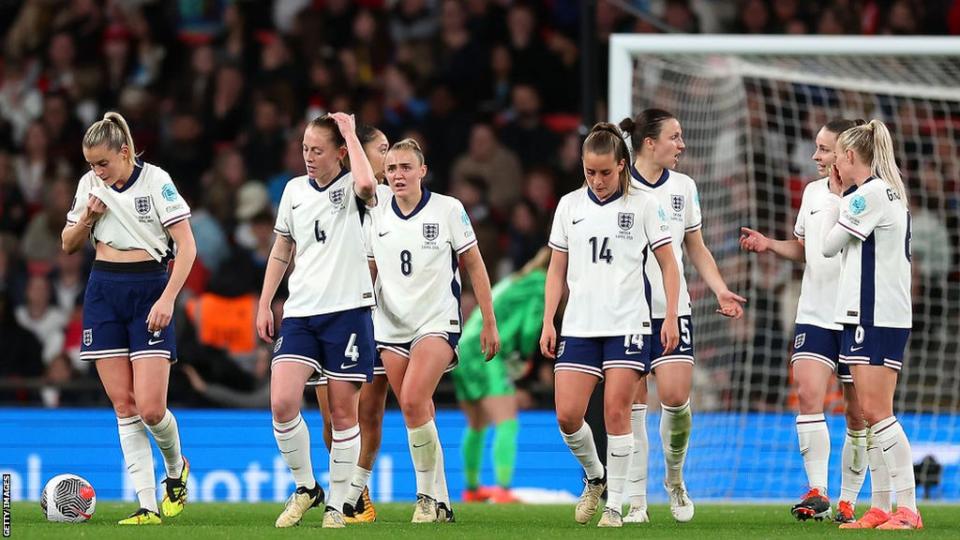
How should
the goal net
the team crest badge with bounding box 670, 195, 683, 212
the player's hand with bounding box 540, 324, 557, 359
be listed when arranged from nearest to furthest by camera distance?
the player's hand with bounding box 540, 324, 557, 359
the team crest badge with bounding box 670, 195, 683, 212
the goal net

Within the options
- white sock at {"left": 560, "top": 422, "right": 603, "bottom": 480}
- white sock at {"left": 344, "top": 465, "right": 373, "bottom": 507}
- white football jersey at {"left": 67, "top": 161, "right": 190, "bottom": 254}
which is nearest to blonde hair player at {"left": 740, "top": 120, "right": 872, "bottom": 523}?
white sock at {"left": 560, "top": 422, "right": 603, "bottom": 480}

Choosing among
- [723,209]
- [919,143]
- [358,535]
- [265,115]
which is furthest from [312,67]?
[358,535]

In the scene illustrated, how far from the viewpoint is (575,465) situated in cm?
1381

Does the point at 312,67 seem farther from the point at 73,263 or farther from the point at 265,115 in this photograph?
the point at 73,263

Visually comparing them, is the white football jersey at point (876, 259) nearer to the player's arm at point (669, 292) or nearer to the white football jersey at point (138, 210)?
the player's arm at point (669, 292)

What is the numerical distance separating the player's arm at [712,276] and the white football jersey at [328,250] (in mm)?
2061

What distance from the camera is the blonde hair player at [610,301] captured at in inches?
357

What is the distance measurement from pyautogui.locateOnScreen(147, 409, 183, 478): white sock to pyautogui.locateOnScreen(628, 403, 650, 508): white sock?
8.52 feet

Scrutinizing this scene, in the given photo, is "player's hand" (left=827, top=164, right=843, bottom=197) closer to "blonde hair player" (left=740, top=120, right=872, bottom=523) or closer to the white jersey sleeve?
"blonde hair player" (left=740, top=120, right=872, bottom=523)

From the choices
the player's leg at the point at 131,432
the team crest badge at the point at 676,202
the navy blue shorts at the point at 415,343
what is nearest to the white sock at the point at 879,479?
the team crest badge at the point at 676,202

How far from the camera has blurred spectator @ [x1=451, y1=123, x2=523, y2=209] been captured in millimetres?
16516

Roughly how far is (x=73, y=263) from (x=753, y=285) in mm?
6498

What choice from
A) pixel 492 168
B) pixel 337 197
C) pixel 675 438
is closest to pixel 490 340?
pixel 337 197

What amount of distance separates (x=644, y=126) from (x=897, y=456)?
8.41ft
